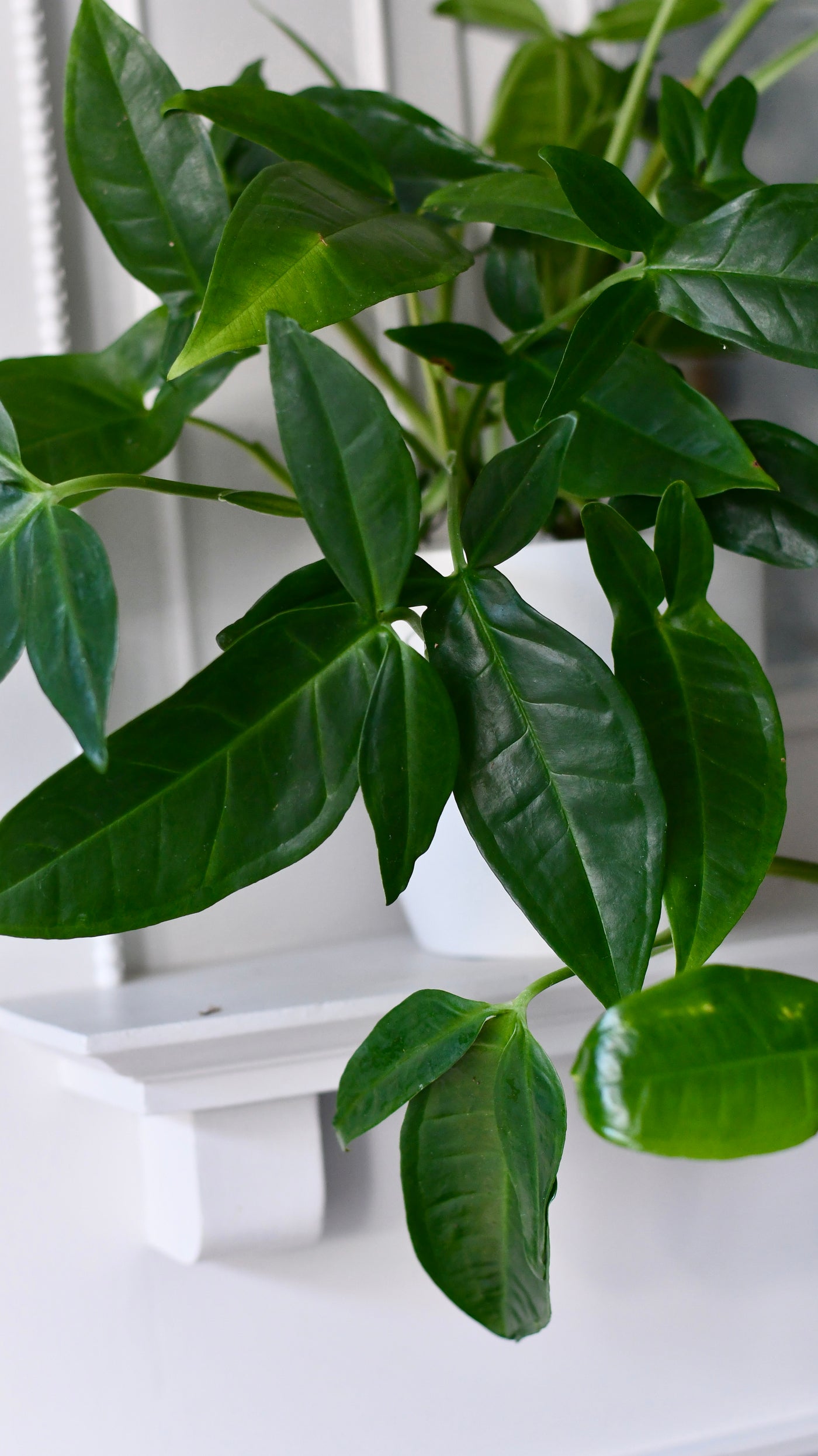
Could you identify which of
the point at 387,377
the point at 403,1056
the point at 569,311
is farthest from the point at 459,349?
the point at 403,1056

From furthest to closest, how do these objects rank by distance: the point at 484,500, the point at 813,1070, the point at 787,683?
the point at 787,683 → the point at 484,500 → the point at 813,1070

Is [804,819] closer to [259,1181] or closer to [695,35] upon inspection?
[259,1181]

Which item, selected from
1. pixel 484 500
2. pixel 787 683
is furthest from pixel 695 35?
pixel 484 500

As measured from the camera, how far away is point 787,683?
73cm

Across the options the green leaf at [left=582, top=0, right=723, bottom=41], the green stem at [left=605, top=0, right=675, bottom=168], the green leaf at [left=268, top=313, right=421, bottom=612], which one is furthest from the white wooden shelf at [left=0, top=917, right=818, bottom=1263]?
the green leaf at [left=582, top=0, right=723, bottom=41]

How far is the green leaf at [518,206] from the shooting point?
1.26 feet

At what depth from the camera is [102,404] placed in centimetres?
52

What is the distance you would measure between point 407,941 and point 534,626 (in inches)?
13.2

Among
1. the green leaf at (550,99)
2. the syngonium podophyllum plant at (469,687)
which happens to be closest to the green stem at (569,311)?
the syngonium podophyllum plant at (469,687)

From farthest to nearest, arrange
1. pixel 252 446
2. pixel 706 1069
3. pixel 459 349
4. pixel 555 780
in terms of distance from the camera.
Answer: pixel 252 446 → pixel 459 349 → pixel 555 780 → pixel 706 1069

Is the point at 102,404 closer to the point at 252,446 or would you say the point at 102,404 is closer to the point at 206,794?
the point at 252,446

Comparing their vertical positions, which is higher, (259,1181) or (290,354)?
(290,354)

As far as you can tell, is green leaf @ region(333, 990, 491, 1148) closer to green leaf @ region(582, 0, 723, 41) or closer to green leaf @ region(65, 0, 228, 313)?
green leaf @ region(65, 0, 228, 313)

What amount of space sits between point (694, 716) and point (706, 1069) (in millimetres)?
161
